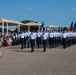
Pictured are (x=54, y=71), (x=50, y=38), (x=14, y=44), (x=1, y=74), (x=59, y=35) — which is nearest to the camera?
(x=1, y=74)

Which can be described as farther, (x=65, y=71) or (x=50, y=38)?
(x=50, y=38)

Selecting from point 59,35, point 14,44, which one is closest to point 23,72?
point 59,35

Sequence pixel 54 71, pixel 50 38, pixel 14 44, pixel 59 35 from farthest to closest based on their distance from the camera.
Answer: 1. pixel 14 44
2. pixel 59 35
3. pixel 50 38
4. pixel 54 71

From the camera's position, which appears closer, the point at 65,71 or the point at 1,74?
the point at 1,74

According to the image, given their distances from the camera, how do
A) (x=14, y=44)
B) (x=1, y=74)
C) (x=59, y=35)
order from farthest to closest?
1. (x=14, y=44)
2. (x=59, y=35)
3. (x=1, y=74)

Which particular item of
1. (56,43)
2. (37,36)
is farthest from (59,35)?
(37,36)

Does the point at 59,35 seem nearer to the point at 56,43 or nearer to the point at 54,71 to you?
the point at 56,43

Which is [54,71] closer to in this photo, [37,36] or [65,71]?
[65,71]

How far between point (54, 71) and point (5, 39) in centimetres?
1966

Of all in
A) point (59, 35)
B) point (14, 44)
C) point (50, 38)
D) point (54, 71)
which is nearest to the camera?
point (54, 71)

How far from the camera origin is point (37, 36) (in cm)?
2831

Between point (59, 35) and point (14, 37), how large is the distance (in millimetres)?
6736

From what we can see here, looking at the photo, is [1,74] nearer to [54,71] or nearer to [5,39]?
[54,71]

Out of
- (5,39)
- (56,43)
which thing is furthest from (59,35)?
(5,39)
